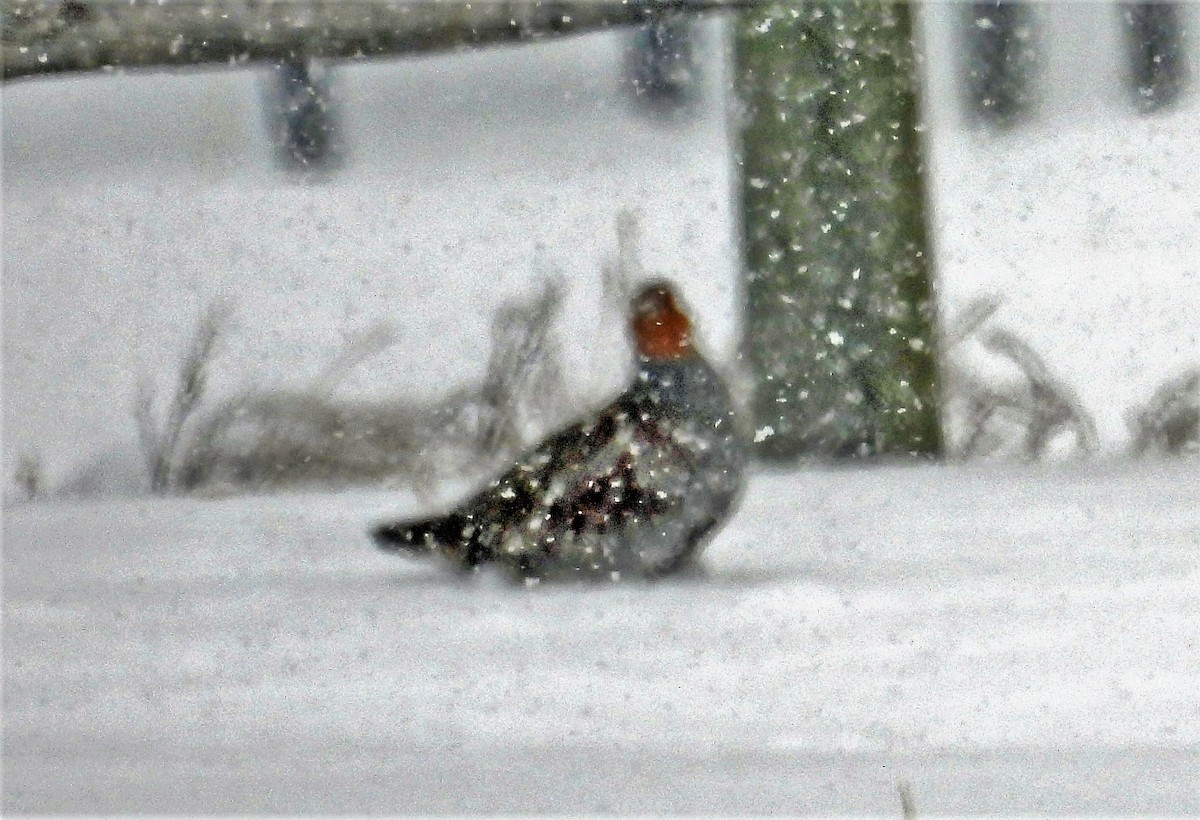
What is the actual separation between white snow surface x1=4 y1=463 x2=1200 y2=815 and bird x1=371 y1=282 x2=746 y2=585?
0.11ft

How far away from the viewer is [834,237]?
197cm

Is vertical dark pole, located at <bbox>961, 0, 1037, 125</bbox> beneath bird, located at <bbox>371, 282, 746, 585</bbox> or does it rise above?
above

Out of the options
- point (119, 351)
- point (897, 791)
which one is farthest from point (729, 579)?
point (119, 351)

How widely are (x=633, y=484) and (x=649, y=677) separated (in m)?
0.31

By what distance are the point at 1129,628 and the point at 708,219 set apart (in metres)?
1.36

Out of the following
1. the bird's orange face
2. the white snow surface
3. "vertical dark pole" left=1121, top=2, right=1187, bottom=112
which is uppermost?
"vertical dark pole" left=1121, top=2, right=1187, bottom=112

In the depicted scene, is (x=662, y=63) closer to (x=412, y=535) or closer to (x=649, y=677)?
(x=412, y=535)

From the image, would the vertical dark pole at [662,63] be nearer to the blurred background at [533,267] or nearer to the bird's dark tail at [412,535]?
the blurred background at [533,267]

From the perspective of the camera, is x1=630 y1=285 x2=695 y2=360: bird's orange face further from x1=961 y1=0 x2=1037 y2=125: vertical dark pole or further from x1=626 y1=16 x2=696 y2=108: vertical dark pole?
x1=961 y1=0 x2=1037 y2=125: vertical dark pole

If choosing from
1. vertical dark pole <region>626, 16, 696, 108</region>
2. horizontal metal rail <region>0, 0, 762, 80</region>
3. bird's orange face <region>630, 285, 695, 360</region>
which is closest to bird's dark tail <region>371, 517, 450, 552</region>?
bird's orange face <region>630, 285, 695, 360</region>

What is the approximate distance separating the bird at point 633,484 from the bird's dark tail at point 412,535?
0.6 inches

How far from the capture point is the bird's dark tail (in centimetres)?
138

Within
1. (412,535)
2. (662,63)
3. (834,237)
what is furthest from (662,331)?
(662,63)

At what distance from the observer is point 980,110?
7.79ft
